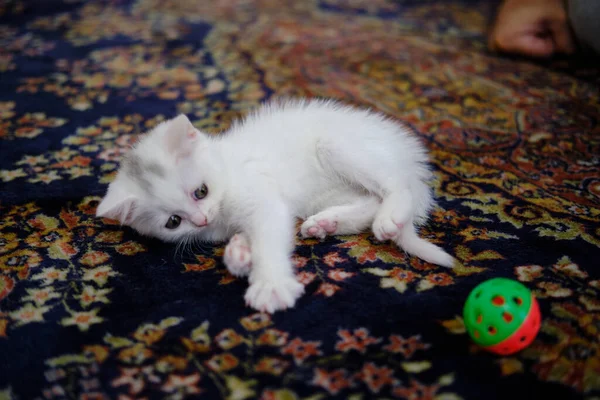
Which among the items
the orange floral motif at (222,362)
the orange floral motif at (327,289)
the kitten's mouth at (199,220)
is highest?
the kitten's mouth at (199,220)

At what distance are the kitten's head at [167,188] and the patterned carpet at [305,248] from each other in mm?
88

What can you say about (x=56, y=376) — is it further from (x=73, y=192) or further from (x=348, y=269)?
(x=73, y=192)

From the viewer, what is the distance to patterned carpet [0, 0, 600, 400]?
2.97 feet

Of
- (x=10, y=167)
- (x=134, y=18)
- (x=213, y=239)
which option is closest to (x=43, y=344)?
(x=213, y=239)

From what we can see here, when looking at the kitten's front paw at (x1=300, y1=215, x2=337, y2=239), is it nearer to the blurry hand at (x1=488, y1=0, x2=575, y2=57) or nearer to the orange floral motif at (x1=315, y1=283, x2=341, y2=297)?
the orange floral motif at (x1=315, y1=283, x2=341, y2=297)

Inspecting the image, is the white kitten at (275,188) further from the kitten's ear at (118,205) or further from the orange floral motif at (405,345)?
the orange floral motif at (405,345)

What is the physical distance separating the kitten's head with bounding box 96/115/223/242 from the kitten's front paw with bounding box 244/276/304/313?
0.84 ft

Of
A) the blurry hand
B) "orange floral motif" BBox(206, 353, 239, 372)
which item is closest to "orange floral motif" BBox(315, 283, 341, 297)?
"orange floral motif" BBox(206, 353, 239, 372)

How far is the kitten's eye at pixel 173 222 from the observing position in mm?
1262

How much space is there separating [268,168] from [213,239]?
240 mm

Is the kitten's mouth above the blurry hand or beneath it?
beneath

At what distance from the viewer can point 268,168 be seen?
138cm

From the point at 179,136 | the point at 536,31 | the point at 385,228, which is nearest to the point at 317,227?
the point at 385,228

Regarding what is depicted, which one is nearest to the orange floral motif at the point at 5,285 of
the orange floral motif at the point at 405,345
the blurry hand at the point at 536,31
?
the orange floral motif at the point at 405,345
